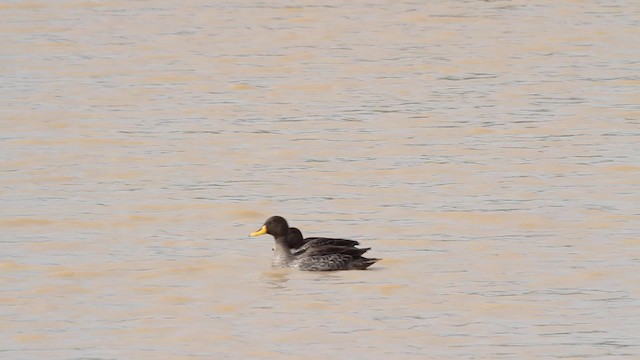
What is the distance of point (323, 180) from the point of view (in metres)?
19.0

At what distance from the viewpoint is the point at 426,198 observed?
17953 millimetres

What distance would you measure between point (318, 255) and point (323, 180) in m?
3.79

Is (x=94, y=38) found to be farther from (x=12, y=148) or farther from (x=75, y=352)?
(x=75, y=352)

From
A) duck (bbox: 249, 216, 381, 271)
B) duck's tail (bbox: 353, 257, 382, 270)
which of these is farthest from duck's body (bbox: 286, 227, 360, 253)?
duck's tail (bbox: 353, 257, 382, 270)

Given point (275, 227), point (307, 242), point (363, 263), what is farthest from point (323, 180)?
point (363, 263)

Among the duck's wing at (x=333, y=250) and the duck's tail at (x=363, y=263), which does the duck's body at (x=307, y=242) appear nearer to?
the duck's wing at (x=333, y=250)

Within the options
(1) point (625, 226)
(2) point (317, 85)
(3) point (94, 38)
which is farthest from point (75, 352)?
(3) point (94, 38)

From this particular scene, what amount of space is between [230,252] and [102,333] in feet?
10.2

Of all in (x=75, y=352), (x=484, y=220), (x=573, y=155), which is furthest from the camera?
(x=573, y=155)

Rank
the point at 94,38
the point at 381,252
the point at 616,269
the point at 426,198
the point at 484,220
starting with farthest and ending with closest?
the point at 94,38 → the point at 426,198 → the point at 484,220 → the point at 381,252 → the point at 616,269

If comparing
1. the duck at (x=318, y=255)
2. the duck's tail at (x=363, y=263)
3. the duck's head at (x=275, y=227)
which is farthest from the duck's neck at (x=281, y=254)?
the duck's tail at (x=363, y=263)

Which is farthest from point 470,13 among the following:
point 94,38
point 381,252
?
point 381,252

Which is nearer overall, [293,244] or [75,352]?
[75,352]

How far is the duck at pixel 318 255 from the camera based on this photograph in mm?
15102
